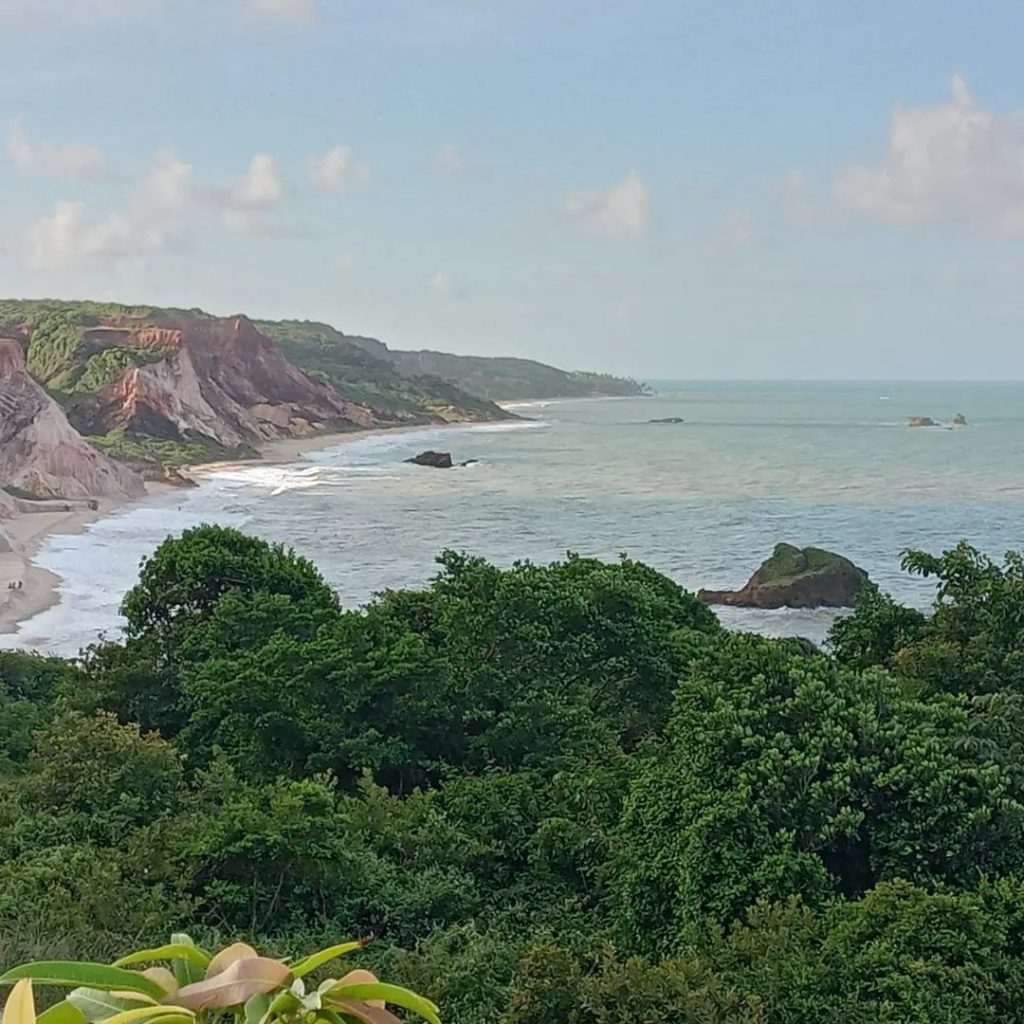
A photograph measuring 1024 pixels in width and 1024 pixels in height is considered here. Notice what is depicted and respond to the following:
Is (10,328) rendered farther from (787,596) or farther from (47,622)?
(787,596)

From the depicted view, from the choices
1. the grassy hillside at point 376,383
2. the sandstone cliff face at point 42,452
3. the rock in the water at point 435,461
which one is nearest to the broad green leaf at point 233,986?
the sandstone cliff face at point 42,452

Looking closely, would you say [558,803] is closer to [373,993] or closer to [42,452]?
[373,993]

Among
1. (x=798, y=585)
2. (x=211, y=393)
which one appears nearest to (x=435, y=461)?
(x=211, y=393)

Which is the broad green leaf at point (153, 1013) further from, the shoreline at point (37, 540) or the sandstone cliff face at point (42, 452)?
the sandstone cliff face at point (42, 452)

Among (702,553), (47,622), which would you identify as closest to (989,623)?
(47,622)

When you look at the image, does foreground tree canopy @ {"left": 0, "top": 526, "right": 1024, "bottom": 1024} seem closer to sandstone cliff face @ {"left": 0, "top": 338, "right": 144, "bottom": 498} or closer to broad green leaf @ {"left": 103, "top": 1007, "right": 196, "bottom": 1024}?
broad green leaf @ {"left": 103, "top": 1007, "right": 196, "bottom": 1024}

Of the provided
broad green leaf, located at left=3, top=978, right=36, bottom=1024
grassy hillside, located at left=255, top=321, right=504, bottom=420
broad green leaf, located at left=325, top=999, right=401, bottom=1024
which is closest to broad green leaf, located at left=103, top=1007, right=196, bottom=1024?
broad green leaf, located at left=3, top=978, right=36, bottom=1024
